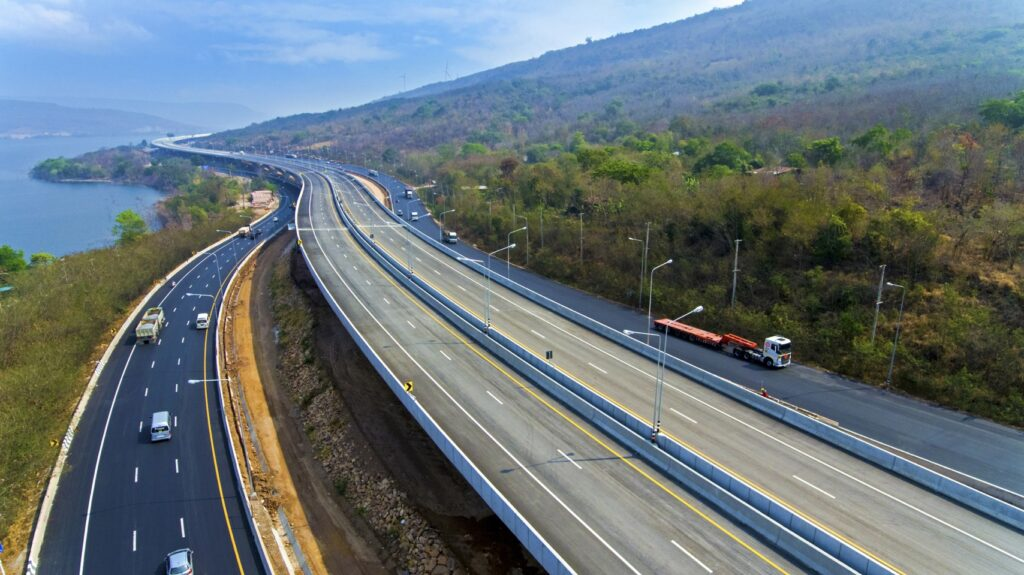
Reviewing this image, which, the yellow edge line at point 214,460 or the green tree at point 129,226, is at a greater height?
the green tree at point 129,226

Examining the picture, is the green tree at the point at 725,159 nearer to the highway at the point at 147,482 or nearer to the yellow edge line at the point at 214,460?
→ the yellow edge line at the point at 214,460

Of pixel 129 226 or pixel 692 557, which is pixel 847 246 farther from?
pixel 129 226

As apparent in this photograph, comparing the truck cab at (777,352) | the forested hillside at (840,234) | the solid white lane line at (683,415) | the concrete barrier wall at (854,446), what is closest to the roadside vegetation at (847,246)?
the forested hillside at (840,234)

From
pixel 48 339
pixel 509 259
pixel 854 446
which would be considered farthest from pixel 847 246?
pixel 48 339

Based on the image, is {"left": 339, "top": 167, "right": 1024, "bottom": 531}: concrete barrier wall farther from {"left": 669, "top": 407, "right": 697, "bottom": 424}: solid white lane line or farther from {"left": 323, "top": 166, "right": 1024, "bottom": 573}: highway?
{"left": 669, "top": 407, "right": 697, "bottom": 424}: solid white lane line

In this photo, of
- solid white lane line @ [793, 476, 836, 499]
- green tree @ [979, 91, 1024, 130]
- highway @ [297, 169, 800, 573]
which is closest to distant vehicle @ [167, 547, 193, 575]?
highway @ [297, 169, 800, 573]

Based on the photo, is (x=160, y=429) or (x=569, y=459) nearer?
(x=569, y=459)
